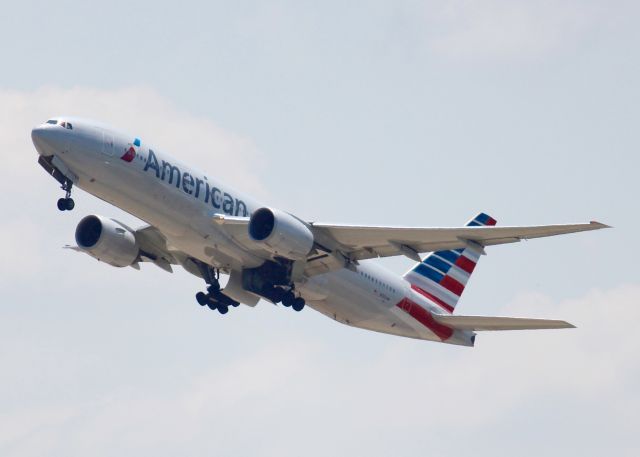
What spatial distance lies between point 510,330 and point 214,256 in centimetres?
1112

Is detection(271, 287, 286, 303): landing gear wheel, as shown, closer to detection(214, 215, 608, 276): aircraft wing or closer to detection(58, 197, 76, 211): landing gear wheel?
detection(214, 215, 608, 276): aircraft wing

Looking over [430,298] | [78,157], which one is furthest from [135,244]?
[430,298]

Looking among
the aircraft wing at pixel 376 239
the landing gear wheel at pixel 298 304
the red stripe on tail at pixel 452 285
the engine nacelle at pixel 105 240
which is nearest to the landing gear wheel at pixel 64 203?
the aircraft wing at pixel 376 239

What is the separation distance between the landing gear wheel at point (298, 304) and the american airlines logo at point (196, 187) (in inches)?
152

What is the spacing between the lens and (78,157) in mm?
41031

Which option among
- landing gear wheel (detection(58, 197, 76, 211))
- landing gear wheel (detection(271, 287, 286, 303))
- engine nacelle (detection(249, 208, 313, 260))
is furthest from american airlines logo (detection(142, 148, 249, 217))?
landing gear wheel (detection(271, 287, 286, 303))

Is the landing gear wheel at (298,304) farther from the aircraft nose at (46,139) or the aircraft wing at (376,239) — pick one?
the aircraft nose at (46,139)

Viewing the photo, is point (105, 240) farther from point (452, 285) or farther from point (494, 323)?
point (452, 285)

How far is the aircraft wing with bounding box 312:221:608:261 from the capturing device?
41.8 meters

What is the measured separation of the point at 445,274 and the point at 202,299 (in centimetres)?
1045

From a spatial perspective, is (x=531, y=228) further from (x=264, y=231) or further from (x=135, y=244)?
(x=135, y=244)

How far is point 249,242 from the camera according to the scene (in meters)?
44.1

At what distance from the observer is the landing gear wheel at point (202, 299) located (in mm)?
49812

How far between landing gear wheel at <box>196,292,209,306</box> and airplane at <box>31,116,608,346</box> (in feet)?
0.30
